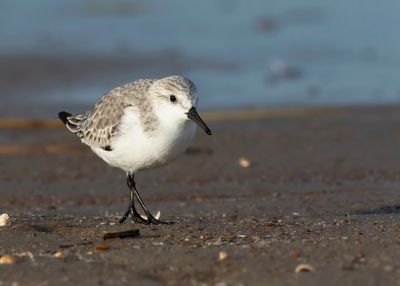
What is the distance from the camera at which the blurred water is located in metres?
14.3

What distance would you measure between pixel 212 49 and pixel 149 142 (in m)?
9.74

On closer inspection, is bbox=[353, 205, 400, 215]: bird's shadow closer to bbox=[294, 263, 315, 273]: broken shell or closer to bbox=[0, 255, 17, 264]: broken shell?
bbox=[294, 263, 315, 273]: broken shell

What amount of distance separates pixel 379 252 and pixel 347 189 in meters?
3.27

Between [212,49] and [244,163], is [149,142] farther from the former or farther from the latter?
[212,49]

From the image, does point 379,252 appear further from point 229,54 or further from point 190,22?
point 190,22

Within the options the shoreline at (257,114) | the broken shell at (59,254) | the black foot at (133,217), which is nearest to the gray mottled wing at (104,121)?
the black foot at (133,217)

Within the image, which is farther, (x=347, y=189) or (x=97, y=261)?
(x=347, y=189)

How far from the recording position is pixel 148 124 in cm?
693

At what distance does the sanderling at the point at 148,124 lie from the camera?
271 inches

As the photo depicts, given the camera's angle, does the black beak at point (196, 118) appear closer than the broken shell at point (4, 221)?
Yes

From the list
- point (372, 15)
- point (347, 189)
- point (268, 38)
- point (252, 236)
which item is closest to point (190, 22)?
point (268, 38)

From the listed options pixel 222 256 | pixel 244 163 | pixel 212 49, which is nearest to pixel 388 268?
pixel 222 256

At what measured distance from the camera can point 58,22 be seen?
18.5 m

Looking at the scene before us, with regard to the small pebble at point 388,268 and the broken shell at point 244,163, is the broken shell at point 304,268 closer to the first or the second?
the small pebble at point 388,268
